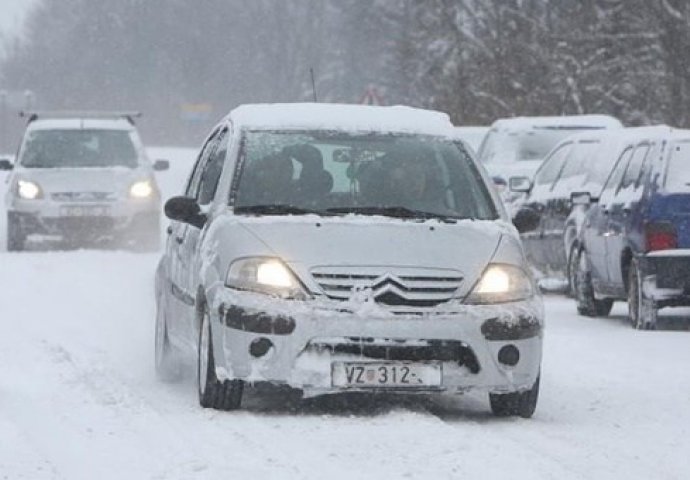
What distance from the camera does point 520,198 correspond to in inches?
930

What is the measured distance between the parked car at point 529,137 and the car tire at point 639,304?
10626mm

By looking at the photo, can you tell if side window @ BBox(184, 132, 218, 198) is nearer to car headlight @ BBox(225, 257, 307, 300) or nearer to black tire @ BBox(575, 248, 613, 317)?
car headlight @ BBox(225, 257, 307, 300)

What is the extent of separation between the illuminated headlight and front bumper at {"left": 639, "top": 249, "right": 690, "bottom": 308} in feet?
34.6

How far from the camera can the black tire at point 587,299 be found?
57.0 feet

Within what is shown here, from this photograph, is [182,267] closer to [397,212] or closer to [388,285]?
[397,212]

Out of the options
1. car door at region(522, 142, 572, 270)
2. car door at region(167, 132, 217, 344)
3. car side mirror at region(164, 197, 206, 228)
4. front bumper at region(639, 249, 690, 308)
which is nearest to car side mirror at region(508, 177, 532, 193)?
car door at region(522, 142, 572, 270)

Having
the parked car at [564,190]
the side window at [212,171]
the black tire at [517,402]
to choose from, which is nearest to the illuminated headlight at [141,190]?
the parked car at [564,190]

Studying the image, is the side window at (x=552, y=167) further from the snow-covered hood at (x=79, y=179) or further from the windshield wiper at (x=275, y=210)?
the windshield wiper at (x=275, y=210)

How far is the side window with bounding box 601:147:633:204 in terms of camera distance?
55.4ft

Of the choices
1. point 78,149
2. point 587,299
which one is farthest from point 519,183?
point 78,149

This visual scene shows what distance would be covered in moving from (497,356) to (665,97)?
112ft

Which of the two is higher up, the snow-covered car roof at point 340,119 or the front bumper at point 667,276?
the snow-covered car roof at point 340,119

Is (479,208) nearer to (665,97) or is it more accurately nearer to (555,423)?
(555,423)

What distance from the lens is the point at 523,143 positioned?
26938 millimetres
